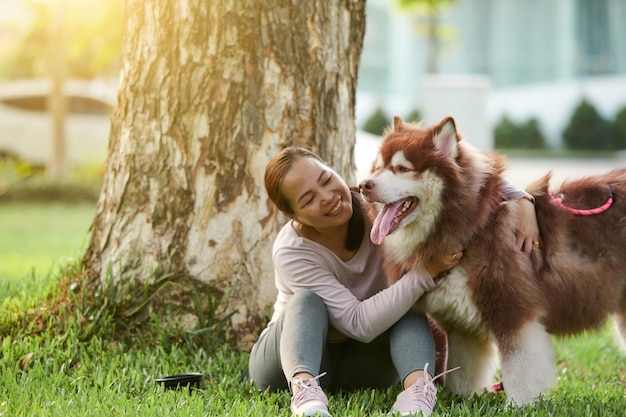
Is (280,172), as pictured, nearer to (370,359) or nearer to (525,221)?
(370,359)

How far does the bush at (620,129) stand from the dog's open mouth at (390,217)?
21202 millimetres

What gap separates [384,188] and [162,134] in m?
1.63

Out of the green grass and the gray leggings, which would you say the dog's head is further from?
the green grass

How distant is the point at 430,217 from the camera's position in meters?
3.57

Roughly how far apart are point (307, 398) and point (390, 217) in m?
0.86

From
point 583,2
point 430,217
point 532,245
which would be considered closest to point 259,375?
point 430,217

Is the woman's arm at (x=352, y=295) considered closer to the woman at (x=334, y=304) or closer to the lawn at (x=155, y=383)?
the woman at (x=334, y=304)

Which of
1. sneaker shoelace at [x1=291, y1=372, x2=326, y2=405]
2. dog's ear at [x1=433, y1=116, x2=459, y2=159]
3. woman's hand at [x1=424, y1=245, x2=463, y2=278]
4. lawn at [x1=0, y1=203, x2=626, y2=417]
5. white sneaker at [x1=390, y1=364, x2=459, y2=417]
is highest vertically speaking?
dog's ear at [x1=433, y1=116, x2=459, y2=159]

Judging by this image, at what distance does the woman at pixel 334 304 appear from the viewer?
349 centimetres

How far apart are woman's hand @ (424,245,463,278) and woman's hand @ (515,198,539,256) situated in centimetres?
28

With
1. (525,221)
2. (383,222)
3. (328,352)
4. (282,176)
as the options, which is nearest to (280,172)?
(282,176)

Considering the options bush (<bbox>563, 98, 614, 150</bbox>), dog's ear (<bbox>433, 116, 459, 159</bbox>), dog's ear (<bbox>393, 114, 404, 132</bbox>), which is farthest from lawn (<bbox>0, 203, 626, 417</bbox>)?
bush (<bbox>563, 98, 614, 150</bbox>)

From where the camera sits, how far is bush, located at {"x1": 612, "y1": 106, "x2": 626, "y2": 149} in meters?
22.9

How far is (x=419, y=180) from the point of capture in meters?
3.49
